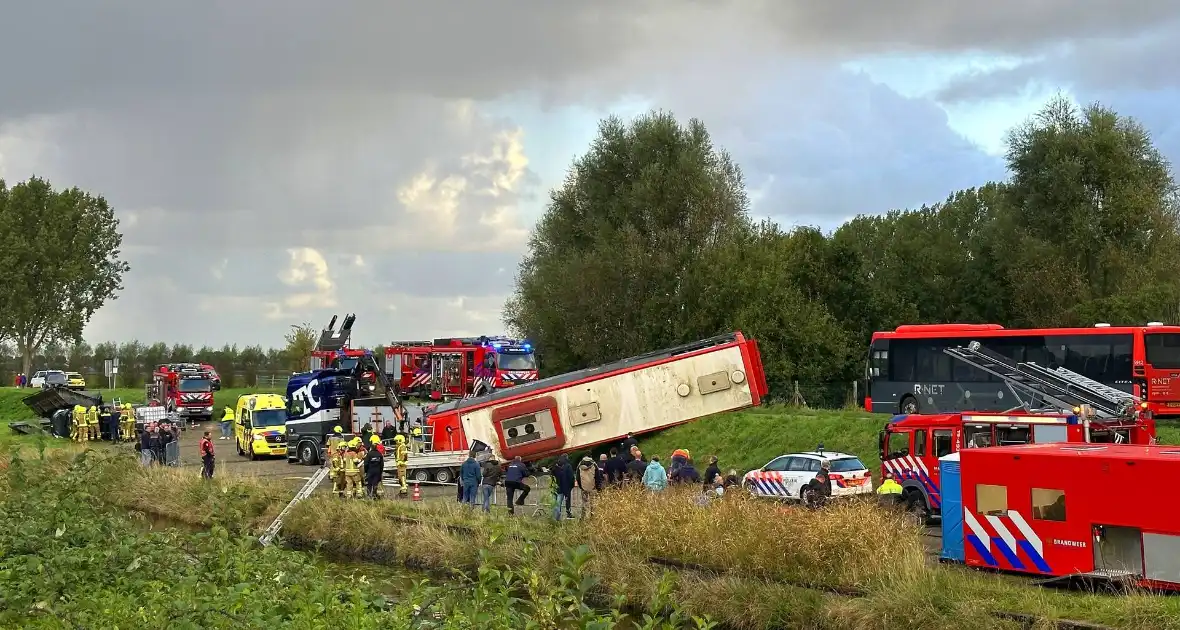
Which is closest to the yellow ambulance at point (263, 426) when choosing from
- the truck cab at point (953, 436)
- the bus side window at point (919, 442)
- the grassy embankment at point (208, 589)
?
the grassy embankment at point (208, 589)

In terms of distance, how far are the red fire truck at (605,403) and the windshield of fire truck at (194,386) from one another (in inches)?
949

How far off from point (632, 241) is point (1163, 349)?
24.3m

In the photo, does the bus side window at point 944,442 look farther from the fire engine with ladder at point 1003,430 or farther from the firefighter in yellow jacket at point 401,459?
the firefighter in yellow jacket at point 401,459

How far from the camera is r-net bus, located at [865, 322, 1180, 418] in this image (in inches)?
1254

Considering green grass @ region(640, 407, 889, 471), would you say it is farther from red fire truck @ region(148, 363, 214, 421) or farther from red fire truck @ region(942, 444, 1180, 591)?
red fire truck @ region(148, 363, 214, 421)

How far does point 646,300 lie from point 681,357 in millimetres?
18269

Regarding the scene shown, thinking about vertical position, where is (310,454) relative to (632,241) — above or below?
below

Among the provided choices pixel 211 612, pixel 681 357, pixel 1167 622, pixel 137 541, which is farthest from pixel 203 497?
pixel 1167 622

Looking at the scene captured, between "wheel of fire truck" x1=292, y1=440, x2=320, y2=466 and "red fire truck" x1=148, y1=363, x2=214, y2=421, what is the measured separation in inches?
721

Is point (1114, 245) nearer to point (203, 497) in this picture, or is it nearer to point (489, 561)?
point (203, 497)

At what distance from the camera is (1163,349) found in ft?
104

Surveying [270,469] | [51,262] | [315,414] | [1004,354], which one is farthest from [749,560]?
[51,262]

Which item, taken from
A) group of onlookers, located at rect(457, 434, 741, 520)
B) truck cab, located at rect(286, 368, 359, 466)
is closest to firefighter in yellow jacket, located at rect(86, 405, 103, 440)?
truck cab, located at rect(286, 368, 359, 466)

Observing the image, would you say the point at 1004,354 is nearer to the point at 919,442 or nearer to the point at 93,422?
the point at 919,442
